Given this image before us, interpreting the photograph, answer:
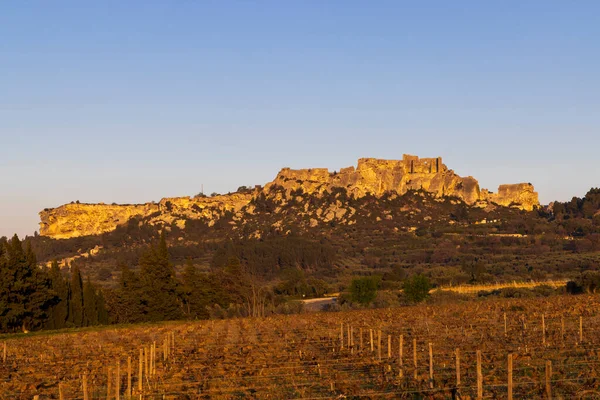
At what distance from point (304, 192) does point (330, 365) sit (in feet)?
403

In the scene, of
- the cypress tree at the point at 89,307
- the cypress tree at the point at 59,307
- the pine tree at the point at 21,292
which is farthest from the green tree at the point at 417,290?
the pine tree at the point at 21,292

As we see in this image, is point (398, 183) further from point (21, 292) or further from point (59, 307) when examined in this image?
point (21, 292)

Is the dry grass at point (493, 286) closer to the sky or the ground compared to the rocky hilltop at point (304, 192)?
closer to the ground

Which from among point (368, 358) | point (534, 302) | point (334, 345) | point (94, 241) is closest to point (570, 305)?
point (534, 302)

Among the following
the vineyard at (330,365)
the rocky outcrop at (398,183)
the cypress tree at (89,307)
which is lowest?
the cypress tree at (89,307)

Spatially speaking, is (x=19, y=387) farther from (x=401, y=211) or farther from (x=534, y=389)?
(x=401, y=211)

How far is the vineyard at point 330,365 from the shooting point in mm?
14062

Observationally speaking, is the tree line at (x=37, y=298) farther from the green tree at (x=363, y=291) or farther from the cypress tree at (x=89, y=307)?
the green tree at (x=363, y=291)

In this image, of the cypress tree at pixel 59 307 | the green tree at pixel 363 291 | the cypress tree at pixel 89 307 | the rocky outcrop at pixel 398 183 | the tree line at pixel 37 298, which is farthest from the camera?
the rocky outcrop at pixel 398 183

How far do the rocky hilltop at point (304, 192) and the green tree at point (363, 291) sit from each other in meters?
75.1

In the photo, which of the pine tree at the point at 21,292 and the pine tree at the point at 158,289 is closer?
the pine tree at the point at 21,292

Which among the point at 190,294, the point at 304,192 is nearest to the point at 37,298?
the point at 190,294

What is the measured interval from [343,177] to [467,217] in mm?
24819

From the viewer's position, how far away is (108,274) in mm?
106250
